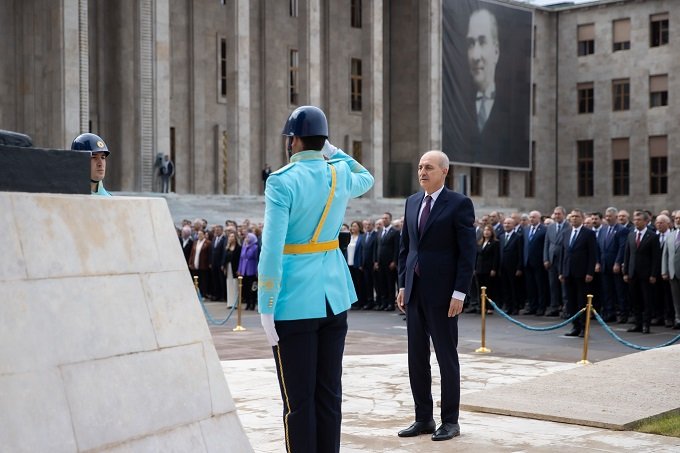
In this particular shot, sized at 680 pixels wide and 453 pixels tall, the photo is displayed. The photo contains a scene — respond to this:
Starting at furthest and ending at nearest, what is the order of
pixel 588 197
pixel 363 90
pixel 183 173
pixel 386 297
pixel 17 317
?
pixel 588 197, pixel 363 90, pixel 183 173, pixel 386 297, pixel 17 317

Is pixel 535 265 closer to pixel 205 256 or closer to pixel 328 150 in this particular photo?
pixel 205 256

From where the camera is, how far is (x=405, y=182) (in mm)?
47656

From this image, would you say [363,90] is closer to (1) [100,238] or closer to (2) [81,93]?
(2) [81,93]

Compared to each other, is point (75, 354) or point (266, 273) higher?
point (266, 273)

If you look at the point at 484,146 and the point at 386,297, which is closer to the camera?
the point at 386,297

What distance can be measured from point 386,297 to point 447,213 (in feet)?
45.3

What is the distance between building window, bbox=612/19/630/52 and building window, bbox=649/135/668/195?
5.02 metres

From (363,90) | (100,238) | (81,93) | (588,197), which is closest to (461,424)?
(100,238)

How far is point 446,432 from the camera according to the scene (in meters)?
6.99

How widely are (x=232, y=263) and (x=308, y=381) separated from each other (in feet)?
54.5

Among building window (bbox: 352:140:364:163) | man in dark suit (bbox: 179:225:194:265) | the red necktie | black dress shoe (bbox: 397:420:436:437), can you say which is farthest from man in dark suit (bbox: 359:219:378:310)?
building window (bbox: 352:140:364:163)

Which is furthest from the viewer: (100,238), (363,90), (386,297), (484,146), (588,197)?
(588,197)

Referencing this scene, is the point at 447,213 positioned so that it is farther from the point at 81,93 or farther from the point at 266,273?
the point at 81,93

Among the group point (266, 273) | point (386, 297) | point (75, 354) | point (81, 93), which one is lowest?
point (386, 297)
